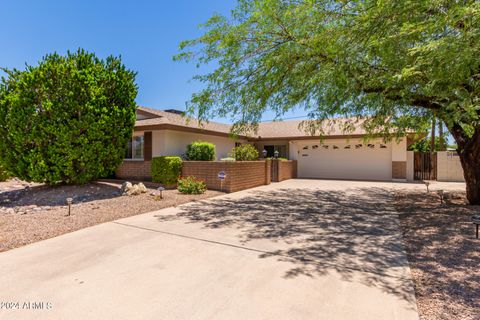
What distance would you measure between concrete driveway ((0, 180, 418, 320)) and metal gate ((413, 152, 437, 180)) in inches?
491

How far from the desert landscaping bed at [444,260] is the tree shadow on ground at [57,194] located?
9058 mm

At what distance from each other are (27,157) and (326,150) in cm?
1630

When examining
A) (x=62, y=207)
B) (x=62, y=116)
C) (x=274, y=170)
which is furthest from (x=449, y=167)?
(x=62, y=116)

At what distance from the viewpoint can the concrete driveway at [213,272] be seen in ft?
8.80

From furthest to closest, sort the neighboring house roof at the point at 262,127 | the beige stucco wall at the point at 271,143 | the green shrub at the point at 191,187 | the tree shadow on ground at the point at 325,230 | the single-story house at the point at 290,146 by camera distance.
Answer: the beige stucco wall at the point at 271,143, the single-story house at the point at 290,146, the neighboring house roof at the point at 262,127, the green shrub at the point at 191,187, the tree shadow on ground at the point at 325,230

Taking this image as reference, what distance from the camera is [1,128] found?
899cm

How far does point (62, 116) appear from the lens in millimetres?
8734

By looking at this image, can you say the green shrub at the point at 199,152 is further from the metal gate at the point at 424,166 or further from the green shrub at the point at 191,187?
the metal gate at the point at 424,166

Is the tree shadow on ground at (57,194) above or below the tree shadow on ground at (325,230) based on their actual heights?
above

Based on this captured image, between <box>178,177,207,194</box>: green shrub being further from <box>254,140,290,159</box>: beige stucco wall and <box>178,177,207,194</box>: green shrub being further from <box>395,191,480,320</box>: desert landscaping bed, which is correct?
<box>254,140,290,159</box>: beige stucco wall

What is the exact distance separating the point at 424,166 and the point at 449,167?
47.8 inches

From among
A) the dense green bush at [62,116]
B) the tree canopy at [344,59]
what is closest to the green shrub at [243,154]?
the tree canopy at [344,59]

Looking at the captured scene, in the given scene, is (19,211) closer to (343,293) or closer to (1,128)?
(1,128)

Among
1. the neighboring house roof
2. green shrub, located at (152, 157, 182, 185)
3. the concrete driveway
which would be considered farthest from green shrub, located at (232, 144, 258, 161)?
the concrete driveway
